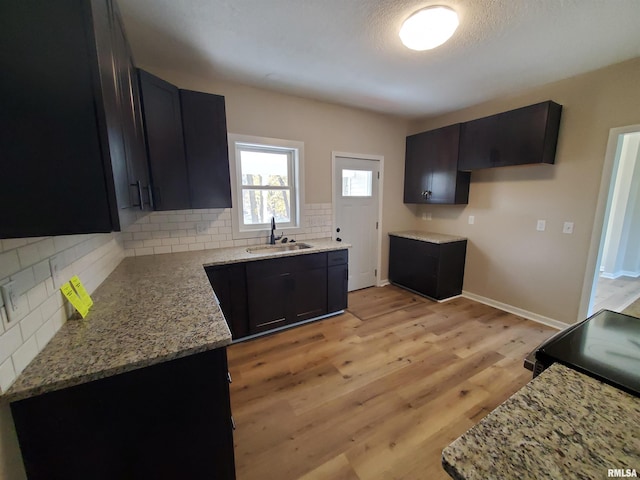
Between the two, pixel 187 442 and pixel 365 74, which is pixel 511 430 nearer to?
pixel 187 442

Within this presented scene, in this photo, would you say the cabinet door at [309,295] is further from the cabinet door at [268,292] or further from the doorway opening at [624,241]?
the doorway opening at [624,241]

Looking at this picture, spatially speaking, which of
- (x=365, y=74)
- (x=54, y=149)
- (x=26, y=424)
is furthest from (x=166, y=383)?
(x=365, y=74)

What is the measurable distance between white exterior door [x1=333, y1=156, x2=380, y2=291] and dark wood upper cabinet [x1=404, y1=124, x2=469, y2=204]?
1.90ft

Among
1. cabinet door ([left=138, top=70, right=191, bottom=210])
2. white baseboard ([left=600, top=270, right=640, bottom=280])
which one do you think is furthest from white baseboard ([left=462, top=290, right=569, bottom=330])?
cabinet door ([left=138, top=70, right=191, bottom=210])

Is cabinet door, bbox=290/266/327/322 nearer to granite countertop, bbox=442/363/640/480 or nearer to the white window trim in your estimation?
the white window trim

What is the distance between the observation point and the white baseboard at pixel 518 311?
282cm

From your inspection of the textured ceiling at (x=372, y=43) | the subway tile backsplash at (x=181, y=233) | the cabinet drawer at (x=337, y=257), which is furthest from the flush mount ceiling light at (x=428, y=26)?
the subway tile backsplash at (x=181, y=233)

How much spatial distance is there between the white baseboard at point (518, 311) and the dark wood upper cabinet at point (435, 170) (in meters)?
1.36

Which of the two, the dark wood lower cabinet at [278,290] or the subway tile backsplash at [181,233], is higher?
the subway tile backsplash at [181,233]

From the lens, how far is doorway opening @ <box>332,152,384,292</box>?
11.7 feet

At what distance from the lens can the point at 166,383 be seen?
0.98 meters

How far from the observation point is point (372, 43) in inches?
77.7

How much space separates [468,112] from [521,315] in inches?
107

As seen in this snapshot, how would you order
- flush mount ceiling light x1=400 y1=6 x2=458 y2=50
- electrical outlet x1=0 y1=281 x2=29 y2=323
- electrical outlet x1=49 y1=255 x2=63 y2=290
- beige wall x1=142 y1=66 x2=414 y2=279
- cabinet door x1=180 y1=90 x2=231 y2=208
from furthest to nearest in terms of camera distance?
beige wall x1=142 y1=66 x2=414 y2=279 < cabinet door x1=180 y1=90 x2=231 y2=208 < flush mount ceiling light x1=400 y1=6 x2=458 y2=50 < electrical outlet x1=49 y1=255 x2=63 y2=290 < electrical outlet x1=0 y1=281 x2=29 y2=323
